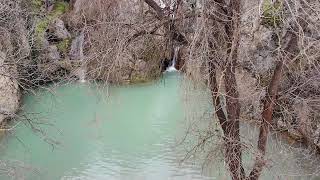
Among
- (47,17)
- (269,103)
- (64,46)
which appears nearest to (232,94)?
(269,103)

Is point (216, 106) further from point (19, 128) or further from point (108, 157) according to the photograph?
point (19, 128)

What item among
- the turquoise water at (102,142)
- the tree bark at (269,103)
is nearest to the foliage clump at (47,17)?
the turquoise water at (102,142)

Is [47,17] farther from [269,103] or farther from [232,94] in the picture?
[269,103]

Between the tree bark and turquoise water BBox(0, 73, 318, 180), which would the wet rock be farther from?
the tree bark

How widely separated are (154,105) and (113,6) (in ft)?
31.4

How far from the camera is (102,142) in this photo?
1086cm

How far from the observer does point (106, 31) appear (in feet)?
16.1

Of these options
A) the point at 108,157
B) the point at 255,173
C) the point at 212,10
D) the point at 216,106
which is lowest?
the point at 108,157

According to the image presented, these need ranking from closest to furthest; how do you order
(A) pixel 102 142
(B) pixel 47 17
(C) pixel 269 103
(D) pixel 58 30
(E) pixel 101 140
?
1. (C) pixel 269 103
2. (A) pixel 102 142
3. (E) pixel 101 140
4. (B) pixel 47 17
5. (D) pixel 58 30

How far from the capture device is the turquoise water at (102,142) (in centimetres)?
844

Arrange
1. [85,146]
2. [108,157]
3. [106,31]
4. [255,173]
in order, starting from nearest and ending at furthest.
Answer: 1. [255,173]
2. [106,31]
3. [108,157]
4. [85,146]

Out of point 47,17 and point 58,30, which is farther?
point 58,30

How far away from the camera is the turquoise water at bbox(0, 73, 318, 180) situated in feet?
27.7

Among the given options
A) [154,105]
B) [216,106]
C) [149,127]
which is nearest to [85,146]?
[149,127]
